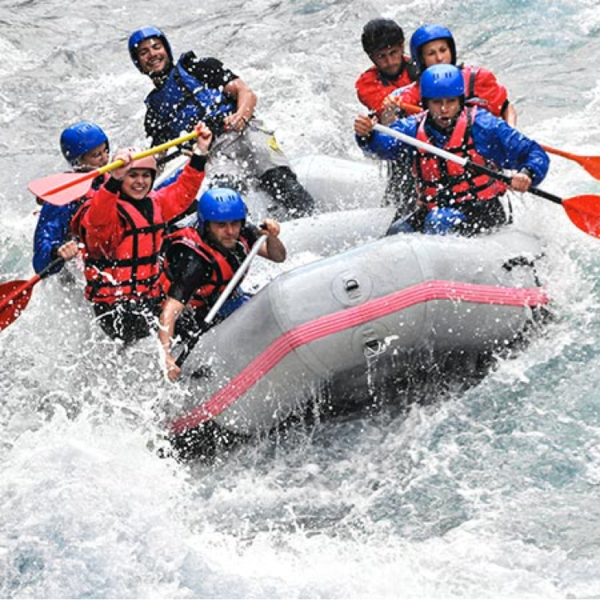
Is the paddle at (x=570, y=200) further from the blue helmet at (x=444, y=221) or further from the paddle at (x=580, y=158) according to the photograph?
the paddle at (x=580, y=158)

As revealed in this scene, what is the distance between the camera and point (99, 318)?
6.71 m

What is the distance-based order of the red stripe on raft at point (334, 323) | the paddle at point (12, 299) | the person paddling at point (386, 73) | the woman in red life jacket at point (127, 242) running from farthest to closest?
the person paddling at point (386, 73), the paddle at point (12, 299), the woman in red life jacket at point (127, 242), the red stripe on raft at point (334, 323)

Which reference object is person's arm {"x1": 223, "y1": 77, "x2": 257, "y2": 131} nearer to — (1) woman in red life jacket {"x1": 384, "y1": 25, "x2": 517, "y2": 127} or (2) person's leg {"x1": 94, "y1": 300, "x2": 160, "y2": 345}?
(1) woman in red life jacket {"x1": 384, "y1": 25, "x2": 517, "y2": 127}

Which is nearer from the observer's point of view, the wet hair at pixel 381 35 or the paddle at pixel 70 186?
the paddle at pixel 70 186

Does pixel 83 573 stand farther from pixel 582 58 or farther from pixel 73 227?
pixel 582 58

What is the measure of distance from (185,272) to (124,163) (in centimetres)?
64

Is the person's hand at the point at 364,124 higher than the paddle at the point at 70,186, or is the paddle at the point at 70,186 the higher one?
the paddle at the point at 70,186

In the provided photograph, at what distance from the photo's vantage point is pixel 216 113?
26.4 ft

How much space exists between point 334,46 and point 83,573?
8.59 metres

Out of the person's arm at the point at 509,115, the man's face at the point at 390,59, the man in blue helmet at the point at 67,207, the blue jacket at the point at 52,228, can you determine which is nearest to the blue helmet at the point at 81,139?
the man in blue helmet at the point at 67,207

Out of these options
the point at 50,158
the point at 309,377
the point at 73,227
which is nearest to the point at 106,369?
the point at 73,227

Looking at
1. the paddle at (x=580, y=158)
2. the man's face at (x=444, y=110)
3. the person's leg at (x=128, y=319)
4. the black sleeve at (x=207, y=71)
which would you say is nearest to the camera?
the person's leg at (x=128, y=319)

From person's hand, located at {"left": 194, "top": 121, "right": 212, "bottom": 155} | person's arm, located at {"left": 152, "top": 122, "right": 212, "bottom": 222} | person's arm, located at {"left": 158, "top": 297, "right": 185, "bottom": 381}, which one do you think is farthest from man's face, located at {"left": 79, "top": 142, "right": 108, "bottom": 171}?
person's arm, located at {"left": 158, "top": 297, "right": 185, "bottom": 381}

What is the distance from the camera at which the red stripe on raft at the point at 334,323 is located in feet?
20.1
